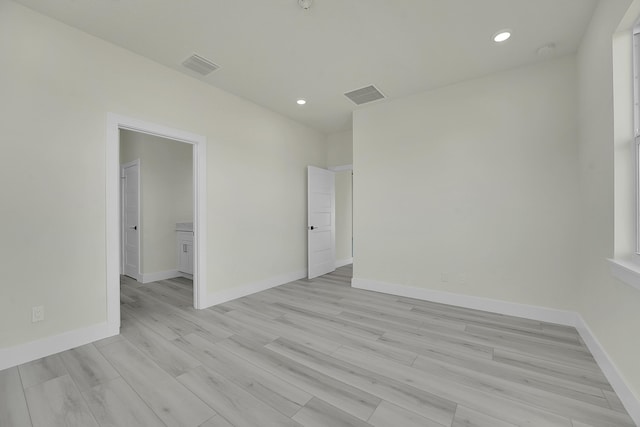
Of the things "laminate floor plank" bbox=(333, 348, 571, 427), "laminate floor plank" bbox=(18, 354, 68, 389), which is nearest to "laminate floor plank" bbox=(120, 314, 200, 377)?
"laminate floor plank" bbox=(18, 354, 68, 389)

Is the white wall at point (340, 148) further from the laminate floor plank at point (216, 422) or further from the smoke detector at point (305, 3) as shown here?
the laminate floor plank at point (216, 422)

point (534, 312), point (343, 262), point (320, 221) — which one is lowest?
point (343, 262)

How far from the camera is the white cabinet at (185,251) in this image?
467 cm

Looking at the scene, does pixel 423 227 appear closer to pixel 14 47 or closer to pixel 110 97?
pixel 110 97

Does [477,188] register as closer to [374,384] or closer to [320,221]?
[374,384]

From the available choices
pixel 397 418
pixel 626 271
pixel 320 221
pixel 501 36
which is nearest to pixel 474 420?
pixel 397 418

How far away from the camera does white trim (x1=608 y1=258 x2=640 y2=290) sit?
1462mm

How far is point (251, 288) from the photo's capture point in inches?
155

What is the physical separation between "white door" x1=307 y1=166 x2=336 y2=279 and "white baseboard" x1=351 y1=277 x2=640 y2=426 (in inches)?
40.0

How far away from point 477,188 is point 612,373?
2.03m

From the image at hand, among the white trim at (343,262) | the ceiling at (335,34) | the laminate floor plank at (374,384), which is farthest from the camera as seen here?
the white trim at (343,262)

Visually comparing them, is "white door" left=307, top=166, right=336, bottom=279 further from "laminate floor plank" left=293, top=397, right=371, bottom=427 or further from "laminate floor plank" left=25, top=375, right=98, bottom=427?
"laminate floor plank" left=25, top=375, right=98, bottom=427

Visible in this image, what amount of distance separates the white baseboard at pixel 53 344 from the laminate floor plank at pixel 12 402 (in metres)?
0.09

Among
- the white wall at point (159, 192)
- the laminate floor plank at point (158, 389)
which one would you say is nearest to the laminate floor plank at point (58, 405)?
the laminate floor plank at point (158, 389)
